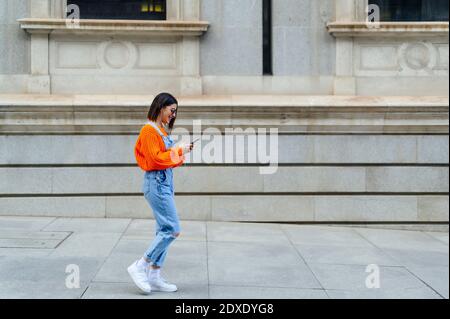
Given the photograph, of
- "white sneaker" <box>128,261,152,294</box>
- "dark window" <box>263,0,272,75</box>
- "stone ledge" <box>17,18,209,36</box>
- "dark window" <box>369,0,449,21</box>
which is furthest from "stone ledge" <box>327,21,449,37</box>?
"white sneaker" <box>128,261,152,294</box>

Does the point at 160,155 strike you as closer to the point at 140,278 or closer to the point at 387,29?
the point at 140,278

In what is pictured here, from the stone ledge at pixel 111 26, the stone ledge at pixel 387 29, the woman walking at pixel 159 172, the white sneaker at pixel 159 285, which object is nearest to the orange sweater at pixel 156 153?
the woman walking at pixel 159 172

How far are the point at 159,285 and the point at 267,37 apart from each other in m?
6.17

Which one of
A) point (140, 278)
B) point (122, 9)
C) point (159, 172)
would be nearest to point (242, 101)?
point (122, 9)

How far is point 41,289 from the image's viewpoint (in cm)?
577

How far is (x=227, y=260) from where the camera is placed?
739 centimetres

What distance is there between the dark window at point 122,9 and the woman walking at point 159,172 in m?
5.31

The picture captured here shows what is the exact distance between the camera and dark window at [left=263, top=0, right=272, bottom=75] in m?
10.5

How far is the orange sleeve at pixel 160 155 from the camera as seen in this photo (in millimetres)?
5457

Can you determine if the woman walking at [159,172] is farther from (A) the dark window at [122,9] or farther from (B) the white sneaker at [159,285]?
(A) the dark window at [122,9]

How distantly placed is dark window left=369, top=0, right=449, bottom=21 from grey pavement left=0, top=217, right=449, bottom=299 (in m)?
4.18

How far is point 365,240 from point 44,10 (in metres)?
7.08

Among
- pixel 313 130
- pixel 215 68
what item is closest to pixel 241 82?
pixel 215 68

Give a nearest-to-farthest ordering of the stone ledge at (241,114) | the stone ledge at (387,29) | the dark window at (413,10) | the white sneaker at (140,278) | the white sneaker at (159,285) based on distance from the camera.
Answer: the white sneaker at (140,278) → the white sneaker at (159,285) → the stone ledge at (241,114) → the stone ledge at (387,29) → the dark window at (413,10)
